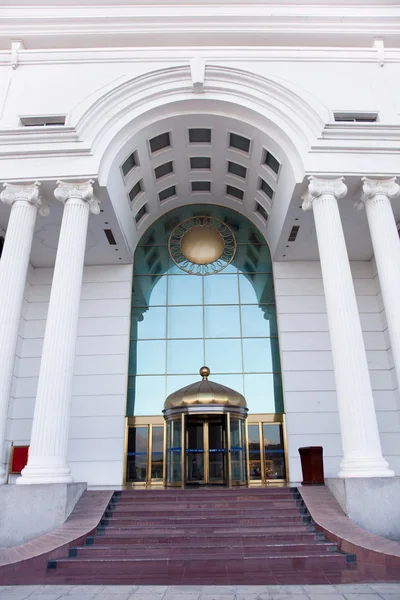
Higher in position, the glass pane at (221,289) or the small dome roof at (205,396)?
the glass pane at (221,289)

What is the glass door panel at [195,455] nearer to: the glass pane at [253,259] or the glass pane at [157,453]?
the glass pane at [157,453]

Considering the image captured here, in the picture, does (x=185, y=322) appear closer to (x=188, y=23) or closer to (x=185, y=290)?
(x=185, y=290)

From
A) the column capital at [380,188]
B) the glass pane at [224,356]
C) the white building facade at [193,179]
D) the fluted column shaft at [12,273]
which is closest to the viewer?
the fluted column shaft at [12,273]

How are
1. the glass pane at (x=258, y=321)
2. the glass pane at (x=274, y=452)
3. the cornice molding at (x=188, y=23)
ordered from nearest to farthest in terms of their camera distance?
1. the glass pane at (x=274, y=452)
2. the cornice molding at (x=188, y=23)
3. the glass pane at (x=258, y=321)

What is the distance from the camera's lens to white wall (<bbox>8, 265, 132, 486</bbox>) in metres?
15.1

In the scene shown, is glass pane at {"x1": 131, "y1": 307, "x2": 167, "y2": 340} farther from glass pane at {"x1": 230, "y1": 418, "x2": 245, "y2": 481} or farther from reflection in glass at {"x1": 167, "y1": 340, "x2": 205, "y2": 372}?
glass pane at {"x1": 230, "y1": 418, "x2": 245, "y2": 481}

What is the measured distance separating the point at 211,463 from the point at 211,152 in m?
11.1

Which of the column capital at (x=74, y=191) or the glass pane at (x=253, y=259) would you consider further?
the glass pane at (x=253, y=259)

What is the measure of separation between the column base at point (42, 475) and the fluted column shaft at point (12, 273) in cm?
90

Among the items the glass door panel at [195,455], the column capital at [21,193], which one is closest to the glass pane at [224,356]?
the glass door panel at [195,455]

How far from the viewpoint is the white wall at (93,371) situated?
49.6 feet

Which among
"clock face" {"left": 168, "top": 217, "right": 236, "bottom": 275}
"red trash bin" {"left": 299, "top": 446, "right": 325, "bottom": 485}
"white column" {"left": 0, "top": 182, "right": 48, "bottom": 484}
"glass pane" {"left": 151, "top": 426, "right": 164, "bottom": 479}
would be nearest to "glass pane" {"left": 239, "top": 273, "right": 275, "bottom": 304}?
"clock face" {"left": 168, "top": 217, "right": 236, "bottom": 275}

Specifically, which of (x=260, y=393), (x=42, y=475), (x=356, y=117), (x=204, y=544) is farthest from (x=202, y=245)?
(x=204, y=544)

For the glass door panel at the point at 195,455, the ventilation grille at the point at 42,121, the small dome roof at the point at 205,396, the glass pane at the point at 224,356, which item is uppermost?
the ventilation grille at the point at 42,121
